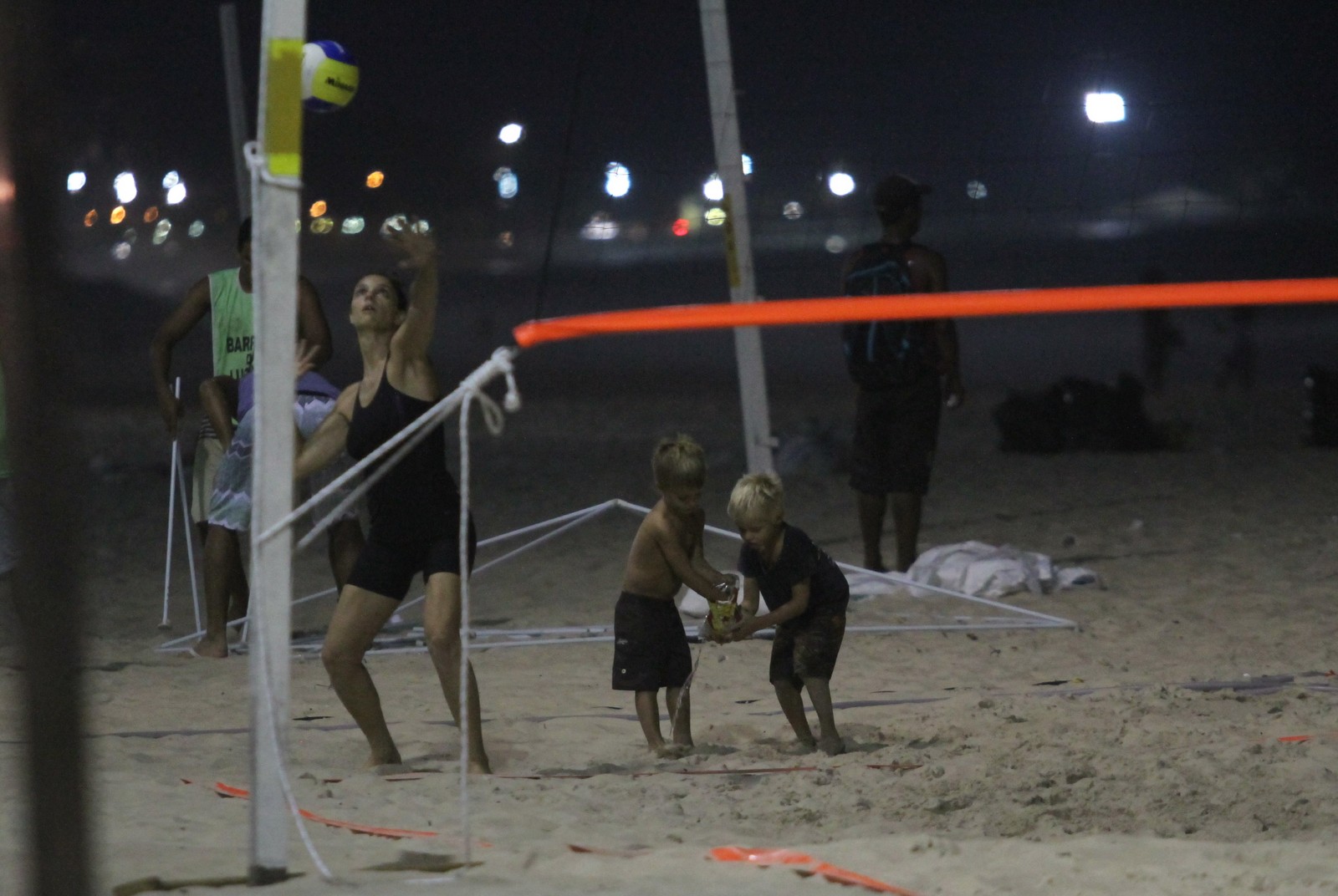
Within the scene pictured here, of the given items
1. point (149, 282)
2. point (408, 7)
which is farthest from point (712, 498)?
point (408, 7)

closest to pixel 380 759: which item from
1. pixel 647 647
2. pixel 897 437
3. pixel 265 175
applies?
pixel 647 647

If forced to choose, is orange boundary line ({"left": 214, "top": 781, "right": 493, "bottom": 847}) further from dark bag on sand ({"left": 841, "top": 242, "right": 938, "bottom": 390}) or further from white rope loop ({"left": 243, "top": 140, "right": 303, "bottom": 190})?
dark bag on sand ({"left": 841, "top": 242, "right": 938, "bottom": 390})

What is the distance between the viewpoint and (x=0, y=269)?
1.83m

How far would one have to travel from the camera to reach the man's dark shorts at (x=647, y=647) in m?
4.52

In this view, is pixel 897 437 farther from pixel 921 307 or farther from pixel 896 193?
pixel 921 307

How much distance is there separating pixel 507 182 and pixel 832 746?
1764 inches

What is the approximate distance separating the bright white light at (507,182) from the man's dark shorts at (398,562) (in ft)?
Answer: 138

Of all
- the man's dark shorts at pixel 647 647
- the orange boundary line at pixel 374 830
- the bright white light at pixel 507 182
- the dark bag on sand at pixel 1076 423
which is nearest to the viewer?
the orange boundary line at pixel 374 830

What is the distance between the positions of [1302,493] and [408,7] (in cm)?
3186

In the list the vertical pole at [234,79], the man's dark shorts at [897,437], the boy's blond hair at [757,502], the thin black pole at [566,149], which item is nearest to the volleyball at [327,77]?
the thin black pole at [566,149]

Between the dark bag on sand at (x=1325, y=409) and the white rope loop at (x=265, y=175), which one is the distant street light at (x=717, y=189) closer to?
the white rope loop at (x=265, y=175)

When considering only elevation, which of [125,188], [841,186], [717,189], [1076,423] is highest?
[125,188]

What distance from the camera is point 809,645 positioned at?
440 cm

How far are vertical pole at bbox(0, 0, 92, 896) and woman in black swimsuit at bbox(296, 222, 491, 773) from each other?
7.00ft
